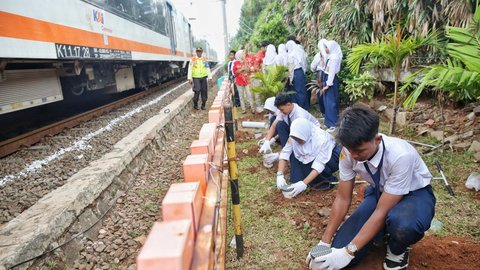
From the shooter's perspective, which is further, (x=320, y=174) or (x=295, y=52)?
(x=295, y=52)

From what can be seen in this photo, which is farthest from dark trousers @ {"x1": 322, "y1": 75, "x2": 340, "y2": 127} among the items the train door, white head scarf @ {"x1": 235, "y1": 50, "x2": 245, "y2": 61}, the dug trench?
the train door

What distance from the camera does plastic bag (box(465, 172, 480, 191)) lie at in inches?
112

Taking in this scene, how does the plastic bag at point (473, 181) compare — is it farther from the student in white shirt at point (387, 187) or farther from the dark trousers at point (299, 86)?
the dark trousers at point (299, 86)

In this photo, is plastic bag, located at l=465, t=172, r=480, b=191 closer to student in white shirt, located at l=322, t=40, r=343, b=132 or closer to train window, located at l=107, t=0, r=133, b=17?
student in white shirt, located at l=322, t=40, r=343, b=132

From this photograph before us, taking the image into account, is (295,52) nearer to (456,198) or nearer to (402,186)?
(456,198)

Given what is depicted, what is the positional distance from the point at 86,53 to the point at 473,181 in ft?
17.6

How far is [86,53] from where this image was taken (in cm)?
513

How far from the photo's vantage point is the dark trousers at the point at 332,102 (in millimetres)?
5305

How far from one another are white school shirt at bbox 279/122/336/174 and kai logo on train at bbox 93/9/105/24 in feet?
14.1

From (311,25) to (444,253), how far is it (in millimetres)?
7401

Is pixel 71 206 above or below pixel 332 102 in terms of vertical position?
below

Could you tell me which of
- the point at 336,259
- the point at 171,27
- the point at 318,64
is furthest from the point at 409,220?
the point at 171,27

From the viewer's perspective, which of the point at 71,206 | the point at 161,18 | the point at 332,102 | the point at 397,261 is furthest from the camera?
the point at 161,18

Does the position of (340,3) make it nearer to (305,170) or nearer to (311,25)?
(311,25)
